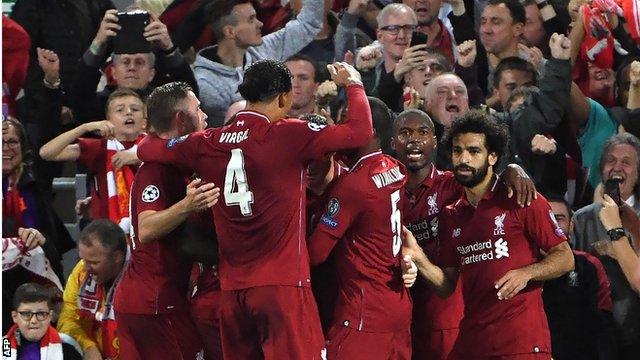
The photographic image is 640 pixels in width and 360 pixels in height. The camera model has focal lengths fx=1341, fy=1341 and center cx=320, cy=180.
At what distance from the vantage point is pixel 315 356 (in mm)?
6508

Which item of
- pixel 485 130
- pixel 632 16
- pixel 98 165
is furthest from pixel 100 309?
pixel 632 16

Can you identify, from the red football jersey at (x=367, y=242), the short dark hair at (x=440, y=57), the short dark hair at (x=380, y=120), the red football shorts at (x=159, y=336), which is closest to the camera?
the red football jersey at (x=367, y=242)

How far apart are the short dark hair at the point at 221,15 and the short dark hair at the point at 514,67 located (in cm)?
196

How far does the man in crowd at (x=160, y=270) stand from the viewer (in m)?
6.94

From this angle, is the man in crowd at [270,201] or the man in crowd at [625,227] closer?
the man in crowd at [270,201]

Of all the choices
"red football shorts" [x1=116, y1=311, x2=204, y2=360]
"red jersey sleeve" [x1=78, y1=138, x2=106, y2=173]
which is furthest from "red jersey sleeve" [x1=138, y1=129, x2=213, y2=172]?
"red jersey sleeve" [x1=78, y1=138, x2=106, y2=173]

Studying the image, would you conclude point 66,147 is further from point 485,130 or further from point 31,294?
point 485,130

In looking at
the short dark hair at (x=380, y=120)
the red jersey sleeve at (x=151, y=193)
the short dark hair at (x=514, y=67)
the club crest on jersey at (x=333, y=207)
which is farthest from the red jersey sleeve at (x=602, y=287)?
the red jersey sleeve at (x=151, y=193)

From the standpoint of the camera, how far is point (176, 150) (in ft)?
22.0

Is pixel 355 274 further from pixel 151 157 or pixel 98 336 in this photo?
pixel 98 336

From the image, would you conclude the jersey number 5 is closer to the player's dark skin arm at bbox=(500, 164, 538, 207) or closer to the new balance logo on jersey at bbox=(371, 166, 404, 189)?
the new balance logo on jersey at bbox=(371, 166, 404, 189)

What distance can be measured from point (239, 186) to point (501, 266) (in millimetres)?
1362

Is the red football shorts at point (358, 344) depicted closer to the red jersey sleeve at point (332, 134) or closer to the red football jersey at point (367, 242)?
the red football jersey at point (367, 242)

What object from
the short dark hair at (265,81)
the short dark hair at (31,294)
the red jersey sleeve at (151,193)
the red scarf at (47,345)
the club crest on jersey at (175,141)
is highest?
the short dark hair at (265,81)
